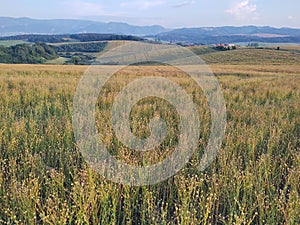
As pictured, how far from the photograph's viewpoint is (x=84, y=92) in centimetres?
798

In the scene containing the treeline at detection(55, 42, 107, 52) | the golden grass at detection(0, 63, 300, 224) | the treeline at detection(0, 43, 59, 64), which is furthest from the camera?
the treeline at detection(55, 42, 107, 52)

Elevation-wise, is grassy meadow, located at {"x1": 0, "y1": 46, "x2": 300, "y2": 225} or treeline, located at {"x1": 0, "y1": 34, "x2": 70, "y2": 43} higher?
treeline, located at {"x1": 0, "y1": 34, "x2": 70, "y2": 43}

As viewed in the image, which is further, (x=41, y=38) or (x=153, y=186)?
(x=41, y=38)

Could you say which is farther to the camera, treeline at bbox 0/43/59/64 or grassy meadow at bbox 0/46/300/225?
treeline at bbox 0/43/59/64

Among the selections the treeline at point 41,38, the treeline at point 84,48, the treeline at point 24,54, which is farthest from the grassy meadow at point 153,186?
the treeline at point 41,38

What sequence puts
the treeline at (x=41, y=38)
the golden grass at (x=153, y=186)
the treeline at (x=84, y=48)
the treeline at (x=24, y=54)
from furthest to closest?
the treeline at (x=41, y=38)
the treeline at (x=84, y=48)
the treeline at (x=24, y=54)
the golden grass at (x=153, y=186)

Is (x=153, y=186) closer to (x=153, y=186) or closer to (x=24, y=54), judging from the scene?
(x=153, y=186)

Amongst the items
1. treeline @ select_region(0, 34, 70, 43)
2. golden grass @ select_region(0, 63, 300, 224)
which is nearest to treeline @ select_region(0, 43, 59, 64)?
treeline @ select_region(0, 34, 70, 43)

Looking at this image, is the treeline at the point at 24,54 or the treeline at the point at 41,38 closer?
the treeline at the point at 24,54

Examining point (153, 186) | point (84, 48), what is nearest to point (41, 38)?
point (84, 48)

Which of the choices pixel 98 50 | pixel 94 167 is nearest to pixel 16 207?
pixel 94 167

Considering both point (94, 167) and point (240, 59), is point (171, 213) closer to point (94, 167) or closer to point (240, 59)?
point (94, 167)

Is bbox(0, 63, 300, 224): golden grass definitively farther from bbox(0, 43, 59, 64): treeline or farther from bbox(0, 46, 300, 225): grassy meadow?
bbox(0, 43, 59, 64): treeline

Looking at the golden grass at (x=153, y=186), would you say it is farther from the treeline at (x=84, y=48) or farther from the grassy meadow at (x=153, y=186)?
the treeline at (x=84, y=48)
